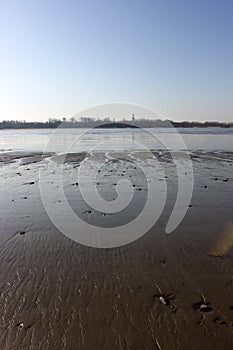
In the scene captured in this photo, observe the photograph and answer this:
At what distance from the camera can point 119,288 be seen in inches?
212

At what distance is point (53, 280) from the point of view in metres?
5.68

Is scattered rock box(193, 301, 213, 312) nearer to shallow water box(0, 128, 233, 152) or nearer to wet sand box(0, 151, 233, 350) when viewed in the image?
wet sand box(0, 151, 233, 350)

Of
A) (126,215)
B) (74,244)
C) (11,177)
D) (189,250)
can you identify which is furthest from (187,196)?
(11,177)

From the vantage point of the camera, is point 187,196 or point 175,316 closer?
point 175,316

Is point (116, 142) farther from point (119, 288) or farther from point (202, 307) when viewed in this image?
point (202, 307)

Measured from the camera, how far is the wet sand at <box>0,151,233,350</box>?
164 inches

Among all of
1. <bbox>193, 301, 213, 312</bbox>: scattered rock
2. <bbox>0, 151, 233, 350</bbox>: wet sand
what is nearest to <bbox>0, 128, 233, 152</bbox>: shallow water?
<bbox>0, 151, 233, 350</bbox>: wet sand

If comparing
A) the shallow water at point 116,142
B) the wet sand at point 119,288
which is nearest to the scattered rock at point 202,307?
the wet sand at point 119,288

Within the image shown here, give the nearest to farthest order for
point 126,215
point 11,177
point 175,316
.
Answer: point 175,316 < point 126,215 < point 11,177

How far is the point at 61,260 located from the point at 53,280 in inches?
34.4

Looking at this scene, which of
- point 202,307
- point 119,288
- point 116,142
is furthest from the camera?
point 116,142

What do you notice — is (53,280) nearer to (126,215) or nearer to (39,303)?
(39,303)

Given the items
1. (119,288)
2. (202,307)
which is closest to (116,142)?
(119,288)

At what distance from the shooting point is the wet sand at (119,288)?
4.17 meters
